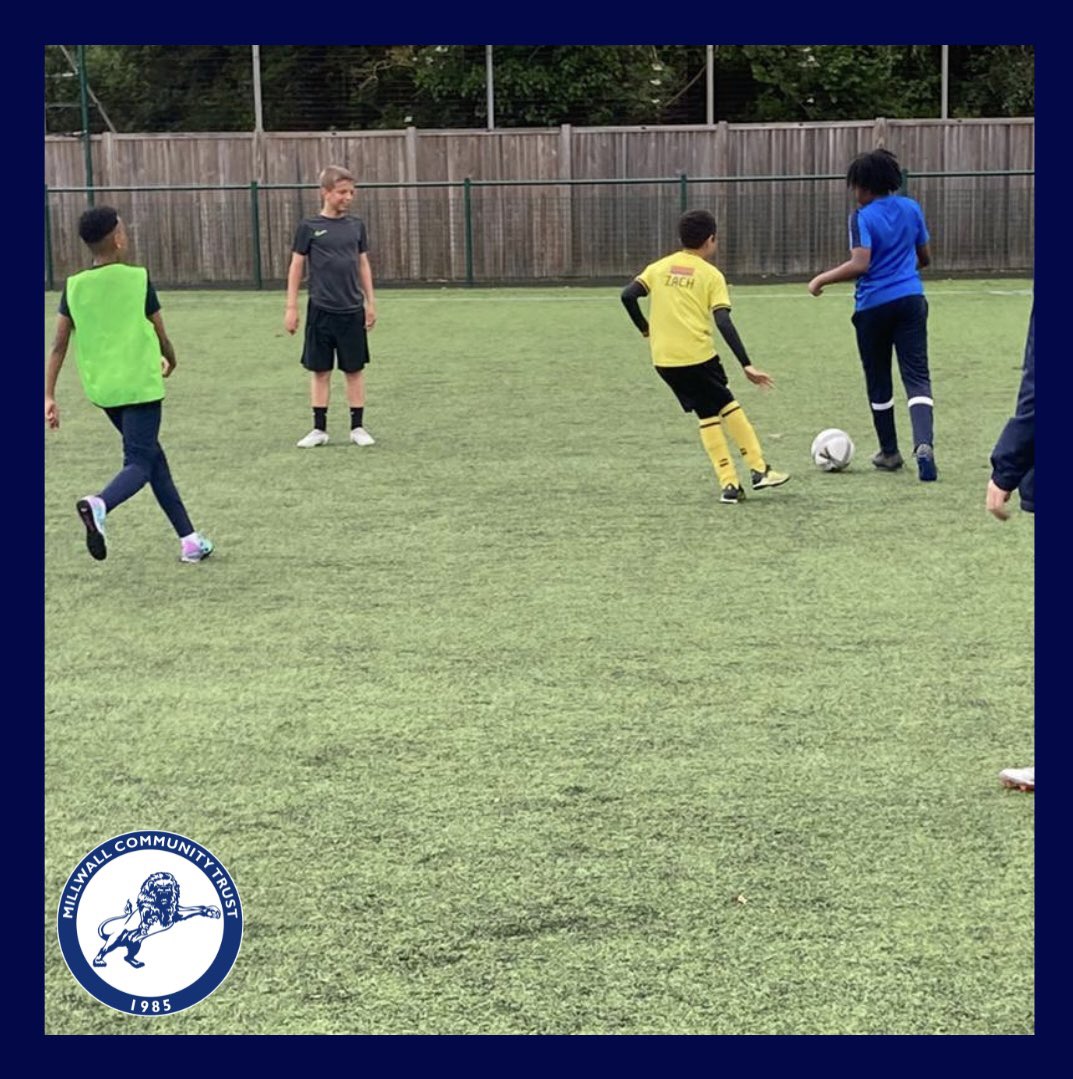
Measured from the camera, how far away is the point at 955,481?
9.20 metres

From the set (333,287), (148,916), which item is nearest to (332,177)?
(333,287)

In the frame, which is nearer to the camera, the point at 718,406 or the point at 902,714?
the point at 902,714

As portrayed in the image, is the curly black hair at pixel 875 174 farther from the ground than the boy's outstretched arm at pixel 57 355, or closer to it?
farther from the ground

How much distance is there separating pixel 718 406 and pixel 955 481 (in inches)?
58.1

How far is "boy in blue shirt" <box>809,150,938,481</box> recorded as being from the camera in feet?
29.8

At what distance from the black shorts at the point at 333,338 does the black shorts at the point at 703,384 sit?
267 cm

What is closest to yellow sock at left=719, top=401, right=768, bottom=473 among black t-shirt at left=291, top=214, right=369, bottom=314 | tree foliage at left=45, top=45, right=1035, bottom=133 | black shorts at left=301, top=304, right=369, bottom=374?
black shorts at left=301, top=304, right=369, bottom=374

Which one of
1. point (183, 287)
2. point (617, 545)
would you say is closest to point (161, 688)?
point (617, 545)

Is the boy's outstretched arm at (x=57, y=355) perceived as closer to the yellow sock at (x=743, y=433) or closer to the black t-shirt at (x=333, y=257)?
the black t-shirt at (x=333, y=257)

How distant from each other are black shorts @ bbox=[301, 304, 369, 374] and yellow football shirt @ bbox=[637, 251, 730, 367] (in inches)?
103

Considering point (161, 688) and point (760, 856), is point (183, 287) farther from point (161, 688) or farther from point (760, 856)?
point (760, 856)

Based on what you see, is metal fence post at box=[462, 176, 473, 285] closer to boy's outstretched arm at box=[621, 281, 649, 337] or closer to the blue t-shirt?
the blue t-shirt

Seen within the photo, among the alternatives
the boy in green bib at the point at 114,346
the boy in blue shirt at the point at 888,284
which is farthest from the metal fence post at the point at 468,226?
the boy in green bib at the point at 114,346

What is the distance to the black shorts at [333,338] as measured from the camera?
10.7 meters
